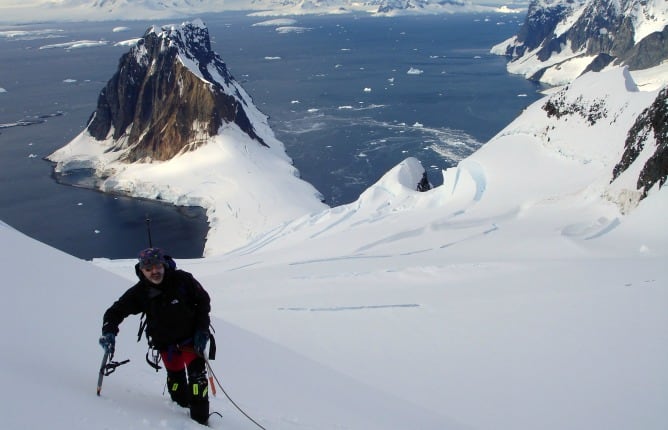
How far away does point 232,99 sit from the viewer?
75.2 m

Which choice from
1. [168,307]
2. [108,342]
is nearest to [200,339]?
[168,307]

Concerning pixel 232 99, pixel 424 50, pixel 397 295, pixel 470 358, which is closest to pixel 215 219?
pixel 232 99

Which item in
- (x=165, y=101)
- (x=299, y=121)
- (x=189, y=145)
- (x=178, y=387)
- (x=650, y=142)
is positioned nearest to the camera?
(x=178, y=387)

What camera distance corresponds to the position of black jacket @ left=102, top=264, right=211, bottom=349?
18.0 feet

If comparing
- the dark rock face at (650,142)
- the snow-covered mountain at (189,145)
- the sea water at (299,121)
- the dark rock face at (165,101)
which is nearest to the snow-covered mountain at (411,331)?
the dark rock face at (650,142)

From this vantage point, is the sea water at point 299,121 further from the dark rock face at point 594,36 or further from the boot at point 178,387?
the dark rock face at point 594,36

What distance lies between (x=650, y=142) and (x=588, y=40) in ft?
506

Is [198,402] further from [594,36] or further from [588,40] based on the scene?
[588,40]

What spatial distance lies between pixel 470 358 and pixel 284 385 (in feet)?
13.4

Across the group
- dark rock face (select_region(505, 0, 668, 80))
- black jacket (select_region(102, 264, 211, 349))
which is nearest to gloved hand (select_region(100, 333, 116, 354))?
black jacket (select_region(102, 264, 211, 349))

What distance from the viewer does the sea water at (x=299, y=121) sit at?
5622 cm

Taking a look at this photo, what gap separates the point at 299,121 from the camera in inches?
3479

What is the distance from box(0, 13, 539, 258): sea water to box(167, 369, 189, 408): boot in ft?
23.8

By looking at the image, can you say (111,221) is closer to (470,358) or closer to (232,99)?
(232,99)
